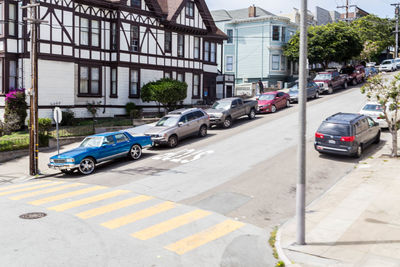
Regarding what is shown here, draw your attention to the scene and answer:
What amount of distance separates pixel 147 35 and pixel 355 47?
30416 millimetres

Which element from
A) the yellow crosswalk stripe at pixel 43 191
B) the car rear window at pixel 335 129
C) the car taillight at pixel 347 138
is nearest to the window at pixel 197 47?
the car rear window at pixel 335 129

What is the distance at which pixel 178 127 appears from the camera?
23.0 m

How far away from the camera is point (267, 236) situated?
10.1m

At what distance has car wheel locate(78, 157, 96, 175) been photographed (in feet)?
58.6

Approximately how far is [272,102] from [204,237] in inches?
937

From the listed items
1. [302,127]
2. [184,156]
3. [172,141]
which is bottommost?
[184,156]

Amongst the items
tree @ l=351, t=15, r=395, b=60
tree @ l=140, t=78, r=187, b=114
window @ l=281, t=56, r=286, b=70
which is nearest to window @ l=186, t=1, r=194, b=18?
→ tree @ l=140, t=78, r=187, b=114

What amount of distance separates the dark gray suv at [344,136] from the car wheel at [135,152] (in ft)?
29.5

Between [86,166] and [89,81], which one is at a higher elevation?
[89,81]

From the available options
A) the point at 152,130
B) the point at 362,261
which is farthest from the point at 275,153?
the point at 362,261

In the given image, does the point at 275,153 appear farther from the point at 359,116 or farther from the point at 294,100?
the point at 294,100

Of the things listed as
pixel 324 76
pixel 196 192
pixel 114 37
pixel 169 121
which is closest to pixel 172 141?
pixel 169 121

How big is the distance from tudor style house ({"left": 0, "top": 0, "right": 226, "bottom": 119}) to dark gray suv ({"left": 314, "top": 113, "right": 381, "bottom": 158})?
16.7 m

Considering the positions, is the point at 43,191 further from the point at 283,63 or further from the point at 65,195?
the point at 283,63
